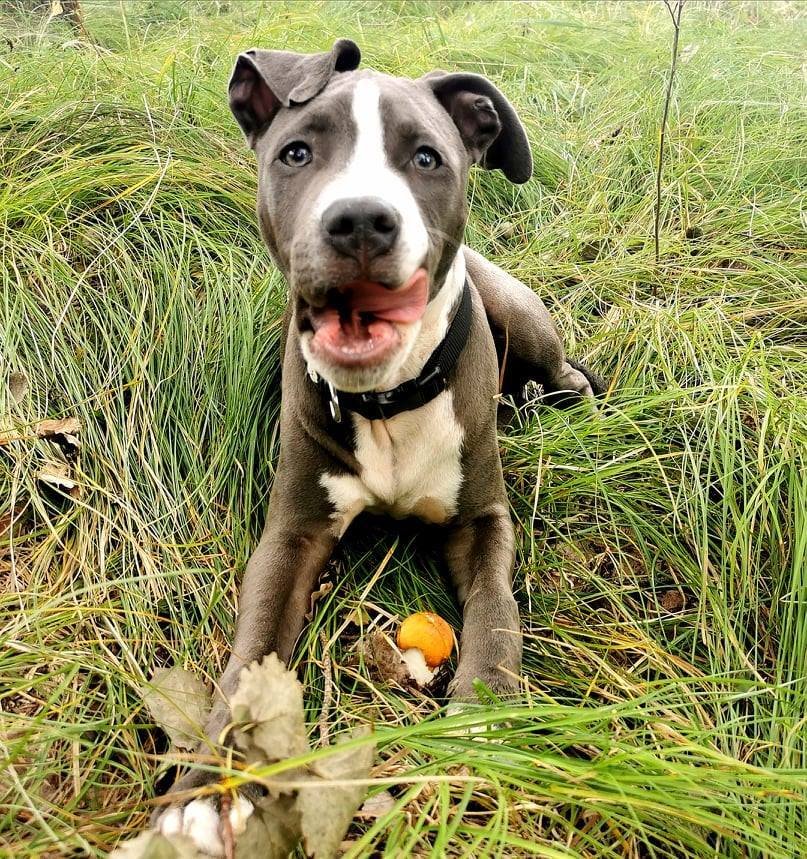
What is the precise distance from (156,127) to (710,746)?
3.30m

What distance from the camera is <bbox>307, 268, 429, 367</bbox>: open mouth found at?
2.10m

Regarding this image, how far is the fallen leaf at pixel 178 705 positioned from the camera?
6.02 feet

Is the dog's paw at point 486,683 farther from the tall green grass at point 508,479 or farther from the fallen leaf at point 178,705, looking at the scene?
the fallen leaf at point 178,705

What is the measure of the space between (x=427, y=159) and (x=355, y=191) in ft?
1.36

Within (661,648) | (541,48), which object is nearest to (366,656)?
(661,648)

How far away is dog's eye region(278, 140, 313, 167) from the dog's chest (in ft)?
2.41

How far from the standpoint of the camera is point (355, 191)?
2.00m

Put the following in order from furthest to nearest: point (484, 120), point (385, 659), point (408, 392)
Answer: point (484, 120)
point (408, 392)
point (385, 659)

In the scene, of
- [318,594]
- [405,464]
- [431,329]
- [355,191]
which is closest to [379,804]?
[318,594]

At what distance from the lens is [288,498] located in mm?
2619

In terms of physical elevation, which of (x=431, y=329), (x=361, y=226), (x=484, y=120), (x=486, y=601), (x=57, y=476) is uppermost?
(x=484, y=120)

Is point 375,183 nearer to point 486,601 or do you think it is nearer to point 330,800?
point 486,601

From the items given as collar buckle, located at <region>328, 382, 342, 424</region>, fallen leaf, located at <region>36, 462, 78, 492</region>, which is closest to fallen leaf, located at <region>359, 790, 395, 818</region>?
collar buckle, located at <region>328, 382, 342, 424</region>

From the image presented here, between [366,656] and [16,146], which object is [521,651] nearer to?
[366,656]
